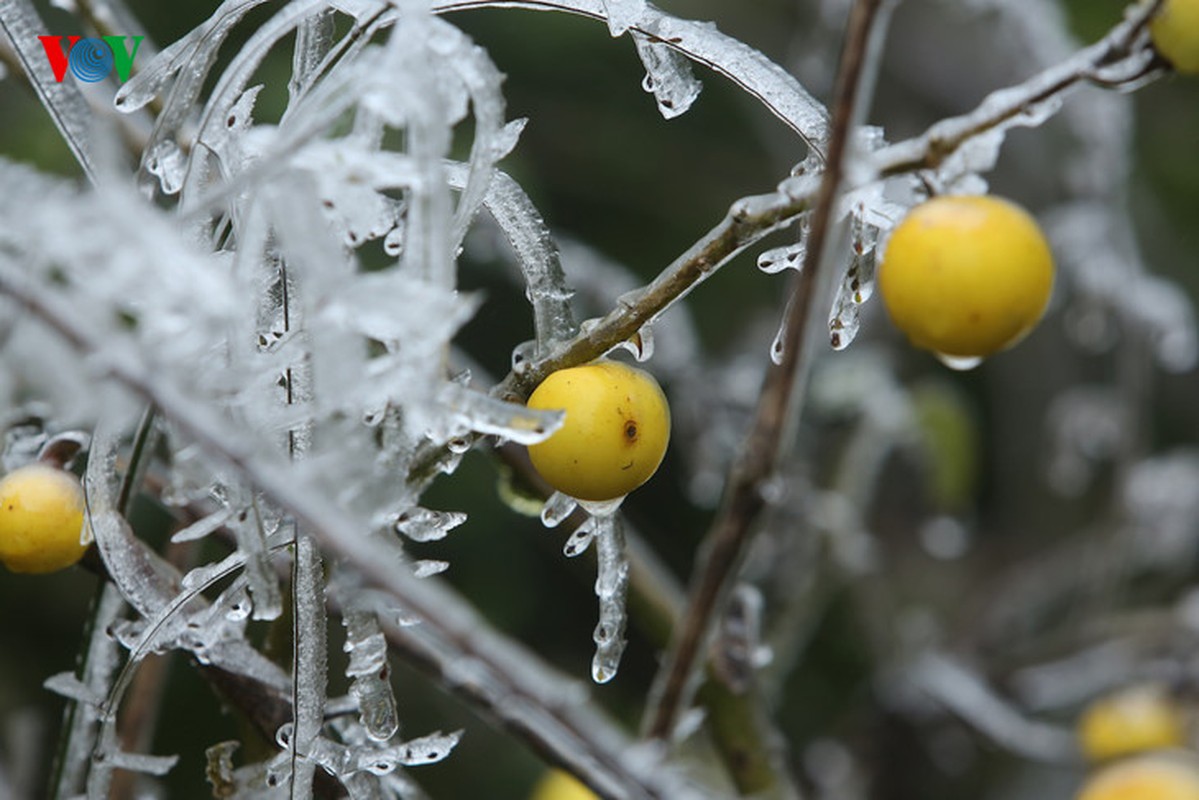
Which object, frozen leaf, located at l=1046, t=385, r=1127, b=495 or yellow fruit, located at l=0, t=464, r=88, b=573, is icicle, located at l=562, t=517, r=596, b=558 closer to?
yellow fruit, located at l=0, t=464, r=88, b=573

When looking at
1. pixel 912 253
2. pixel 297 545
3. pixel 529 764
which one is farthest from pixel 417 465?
pixel 529 764

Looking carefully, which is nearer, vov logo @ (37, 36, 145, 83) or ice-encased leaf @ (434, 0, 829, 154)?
ice-encased leaf @ (434, 0, 829, 154)

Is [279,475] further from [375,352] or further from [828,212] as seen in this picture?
[375,352]

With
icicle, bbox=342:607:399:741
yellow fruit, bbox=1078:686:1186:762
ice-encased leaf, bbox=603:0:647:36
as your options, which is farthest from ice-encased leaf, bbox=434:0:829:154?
yellow fruit, bbox=1078:686:1186:762

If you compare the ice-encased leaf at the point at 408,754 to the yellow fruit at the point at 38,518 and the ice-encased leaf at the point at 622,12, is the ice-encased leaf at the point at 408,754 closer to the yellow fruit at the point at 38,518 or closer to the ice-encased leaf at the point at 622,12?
the yellow fruit at the point at 38,518

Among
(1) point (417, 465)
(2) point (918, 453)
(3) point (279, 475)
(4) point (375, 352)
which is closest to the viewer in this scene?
(3) point (279, 475)

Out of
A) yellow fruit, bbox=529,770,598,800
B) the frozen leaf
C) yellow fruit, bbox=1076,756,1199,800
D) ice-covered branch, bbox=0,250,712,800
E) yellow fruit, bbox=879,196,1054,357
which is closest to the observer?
ice-covered branch, bbox=0,250,712,800
